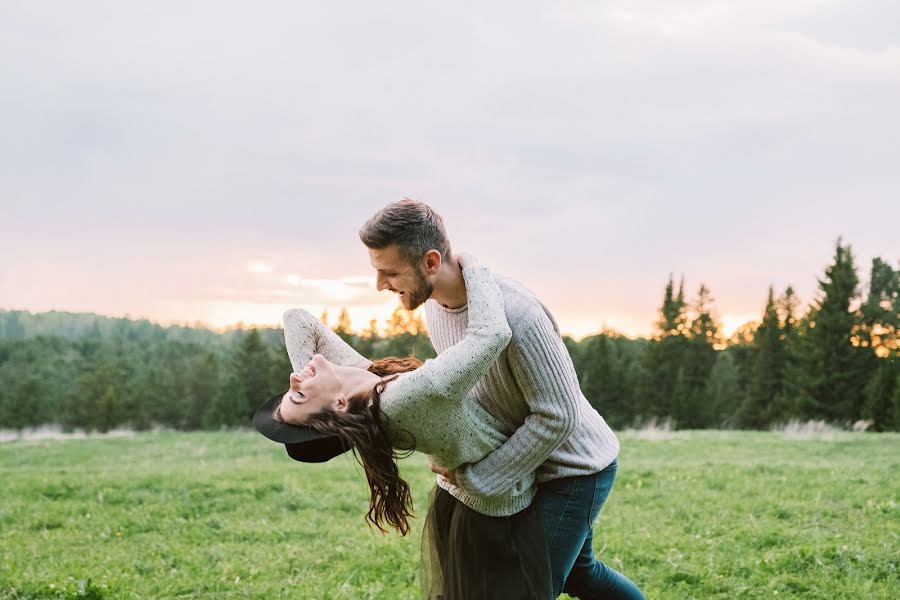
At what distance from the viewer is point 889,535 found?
635cm

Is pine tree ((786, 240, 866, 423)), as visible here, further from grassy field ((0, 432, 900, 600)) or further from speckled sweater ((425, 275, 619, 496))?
speckled sweater ((425, 275, 619, 496))

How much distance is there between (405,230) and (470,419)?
0.74 metres

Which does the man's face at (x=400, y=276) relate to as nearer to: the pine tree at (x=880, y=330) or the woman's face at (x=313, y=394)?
the woman's face at (x=313, y=394)

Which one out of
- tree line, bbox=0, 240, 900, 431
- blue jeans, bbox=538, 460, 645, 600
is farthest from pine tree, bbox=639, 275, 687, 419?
blue jeans, bbox=538, 460, 645, 600

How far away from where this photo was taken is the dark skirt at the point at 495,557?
2963 millimetres

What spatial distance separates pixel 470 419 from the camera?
276cm

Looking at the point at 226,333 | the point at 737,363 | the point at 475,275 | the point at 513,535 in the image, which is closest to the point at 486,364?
the point at 475,275

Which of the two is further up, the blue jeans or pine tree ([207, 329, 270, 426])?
the blue jeans

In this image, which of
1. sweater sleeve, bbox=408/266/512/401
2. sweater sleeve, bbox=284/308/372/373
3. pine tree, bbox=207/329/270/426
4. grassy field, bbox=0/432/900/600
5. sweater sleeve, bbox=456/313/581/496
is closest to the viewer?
sweater sleeve, bbox=408/266/512/401

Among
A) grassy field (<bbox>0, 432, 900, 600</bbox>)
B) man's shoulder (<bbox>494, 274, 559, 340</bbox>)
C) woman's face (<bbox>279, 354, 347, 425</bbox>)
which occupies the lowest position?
grassy field (<bbox>0, 432, 900, 600</bbox>)

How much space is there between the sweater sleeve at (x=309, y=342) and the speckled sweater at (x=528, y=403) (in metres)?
0.63

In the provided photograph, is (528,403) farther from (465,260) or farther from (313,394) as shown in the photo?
(313,394)

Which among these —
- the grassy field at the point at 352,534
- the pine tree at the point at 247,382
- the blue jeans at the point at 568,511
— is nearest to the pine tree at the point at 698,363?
the pine tree at the point at 247,382

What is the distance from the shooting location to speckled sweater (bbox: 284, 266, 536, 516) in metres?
2.55
